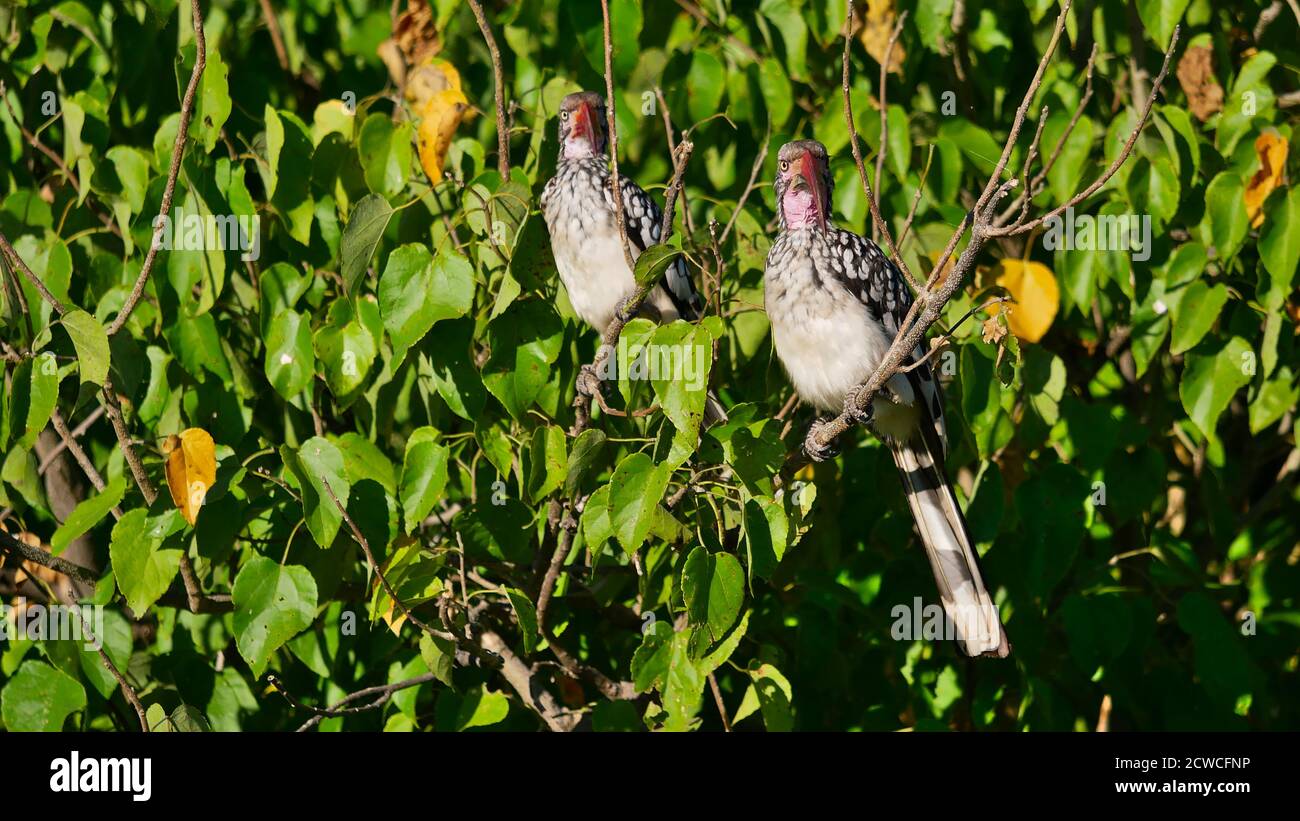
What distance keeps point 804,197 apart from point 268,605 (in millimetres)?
1520

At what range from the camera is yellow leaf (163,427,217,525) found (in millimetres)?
2705

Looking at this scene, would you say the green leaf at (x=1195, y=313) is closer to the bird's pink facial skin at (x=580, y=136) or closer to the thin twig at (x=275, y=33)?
the bird's pink facial skin at (x=580, y=136)

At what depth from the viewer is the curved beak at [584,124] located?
11.9 ft

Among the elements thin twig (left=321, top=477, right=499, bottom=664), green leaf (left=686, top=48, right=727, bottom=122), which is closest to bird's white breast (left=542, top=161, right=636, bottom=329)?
green leaf (left=686, top=48, right=727, bottom=122)

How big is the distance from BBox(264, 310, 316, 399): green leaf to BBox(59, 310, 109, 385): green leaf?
43 cm

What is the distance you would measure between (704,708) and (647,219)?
135 centimetres

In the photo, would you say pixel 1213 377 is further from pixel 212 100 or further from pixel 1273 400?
pixel 212 100

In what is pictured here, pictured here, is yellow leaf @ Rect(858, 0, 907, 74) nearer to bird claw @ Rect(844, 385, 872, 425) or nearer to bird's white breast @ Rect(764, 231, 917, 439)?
bird's white breast @ Rect(764, 231, 917, 439)

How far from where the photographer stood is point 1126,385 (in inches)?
163

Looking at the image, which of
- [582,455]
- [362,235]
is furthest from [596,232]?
[582,455]

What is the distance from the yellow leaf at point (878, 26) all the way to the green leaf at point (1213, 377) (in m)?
1.07

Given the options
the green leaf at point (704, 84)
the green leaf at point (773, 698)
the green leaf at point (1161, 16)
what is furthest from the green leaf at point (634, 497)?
the green leaf at point (1161, 16)

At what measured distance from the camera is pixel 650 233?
3.63 metres

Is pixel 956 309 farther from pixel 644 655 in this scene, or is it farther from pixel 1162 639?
pixel 1162 639
